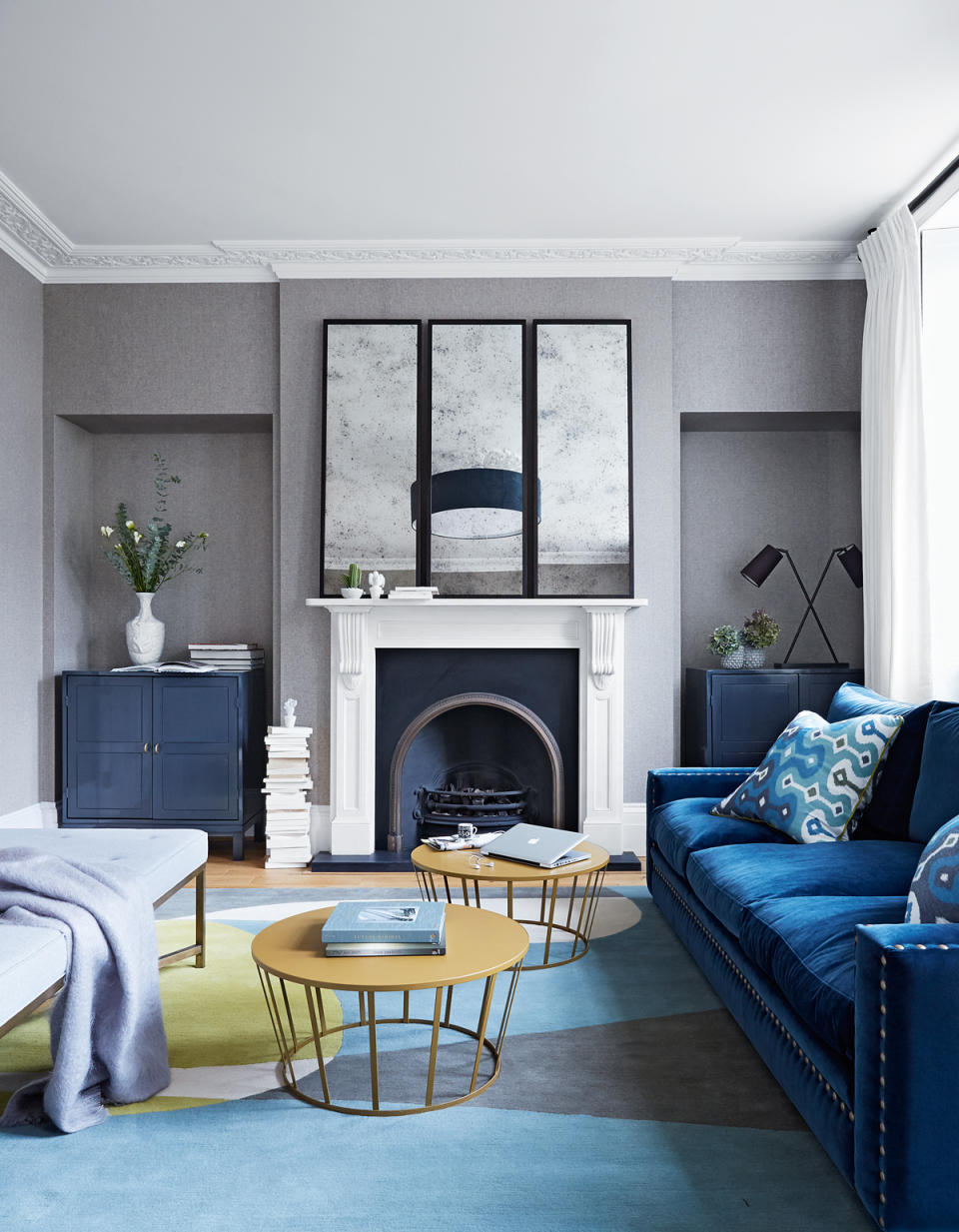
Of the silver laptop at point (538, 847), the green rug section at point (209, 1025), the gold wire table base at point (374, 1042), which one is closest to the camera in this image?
the gold wire table base at point (374, 1042)

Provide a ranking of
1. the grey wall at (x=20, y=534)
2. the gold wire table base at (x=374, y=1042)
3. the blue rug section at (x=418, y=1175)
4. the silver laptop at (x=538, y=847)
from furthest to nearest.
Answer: the grey wall at (x=20, y=534)
the silver laptop at (x=538, y=847)
the gold wire table base at (x=374, y=1042)
the blue rug section at (x=418, y=1175)

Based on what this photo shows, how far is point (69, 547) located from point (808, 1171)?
440 cm

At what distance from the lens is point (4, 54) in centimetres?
316

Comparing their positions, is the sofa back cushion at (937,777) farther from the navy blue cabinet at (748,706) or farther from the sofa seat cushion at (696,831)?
the navy blue cabinet at (748,706)

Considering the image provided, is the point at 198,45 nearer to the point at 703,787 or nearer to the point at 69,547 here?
the point at 69,547

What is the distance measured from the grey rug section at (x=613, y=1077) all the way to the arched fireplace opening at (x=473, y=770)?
2181mm

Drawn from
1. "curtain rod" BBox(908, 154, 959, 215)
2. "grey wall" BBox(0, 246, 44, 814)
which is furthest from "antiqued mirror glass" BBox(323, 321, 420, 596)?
"curtain rod" BBox(908, 154, 959, 215)

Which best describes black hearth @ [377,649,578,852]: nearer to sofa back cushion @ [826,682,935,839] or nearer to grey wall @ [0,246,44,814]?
grey wall @ [0,246,44,814]

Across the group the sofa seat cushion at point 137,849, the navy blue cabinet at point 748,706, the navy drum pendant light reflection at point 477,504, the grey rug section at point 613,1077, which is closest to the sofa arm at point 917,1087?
the grey rug section at point 613,1077

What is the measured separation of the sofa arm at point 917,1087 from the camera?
149cm

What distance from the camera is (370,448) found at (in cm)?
469

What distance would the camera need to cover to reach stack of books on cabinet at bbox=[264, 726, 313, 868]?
4520mm

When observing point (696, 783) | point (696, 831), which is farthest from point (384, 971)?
point (696, 783)

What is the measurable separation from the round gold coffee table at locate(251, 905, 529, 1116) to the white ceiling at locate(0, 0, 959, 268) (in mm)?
2654
